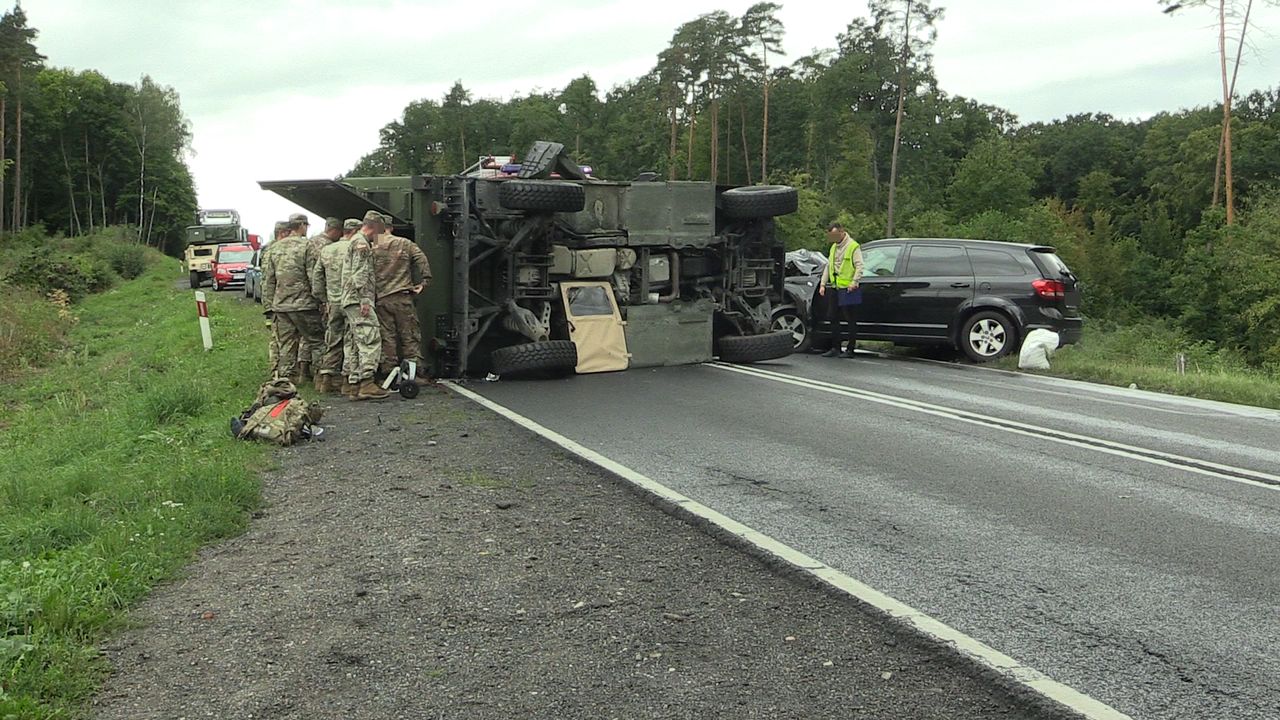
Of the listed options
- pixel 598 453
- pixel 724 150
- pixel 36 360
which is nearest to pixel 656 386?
pixel 598 453

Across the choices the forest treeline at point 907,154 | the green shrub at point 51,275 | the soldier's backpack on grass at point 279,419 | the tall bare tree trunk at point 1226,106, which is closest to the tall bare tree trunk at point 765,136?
the forest treeline at point 907,154

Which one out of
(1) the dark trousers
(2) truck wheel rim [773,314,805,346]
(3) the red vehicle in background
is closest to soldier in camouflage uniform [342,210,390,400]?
(1) the dark trousers

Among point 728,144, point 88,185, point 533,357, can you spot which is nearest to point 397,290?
point 533,357

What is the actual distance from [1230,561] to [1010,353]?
10285 mm

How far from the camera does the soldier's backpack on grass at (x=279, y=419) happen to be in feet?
29.2

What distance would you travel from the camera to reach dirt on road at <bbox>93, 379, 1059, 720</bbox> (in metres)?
3.75

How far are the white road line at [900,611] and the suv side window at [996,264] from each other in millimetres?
9367

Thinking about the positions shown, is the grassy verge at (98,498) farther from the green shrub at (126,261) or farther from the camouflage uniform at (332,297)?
the green shrub at (126,261)

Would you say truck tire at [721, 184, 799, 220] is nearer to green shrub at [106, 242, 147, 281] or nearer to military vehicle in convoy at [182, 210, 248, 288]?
military vehicle in convoy at [182, 210, 248, 288]

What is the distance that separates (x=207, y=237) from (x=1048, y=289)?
1519 inches

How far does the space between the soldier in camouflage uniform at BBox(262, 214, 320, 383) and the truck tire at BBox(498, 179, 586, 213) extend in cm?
236

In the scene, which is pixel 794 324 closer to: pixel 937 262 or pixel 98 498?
pixel 937 262

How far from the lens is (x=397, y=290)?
11.8 m

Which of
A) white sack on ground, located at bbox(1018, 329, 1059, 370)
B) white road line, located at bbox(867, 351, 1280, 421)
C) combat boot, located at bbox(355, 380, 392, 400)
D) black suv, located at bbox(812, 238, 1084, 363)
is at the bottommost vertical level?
white road line, located at bbox(867, 351, 1280, 421)
